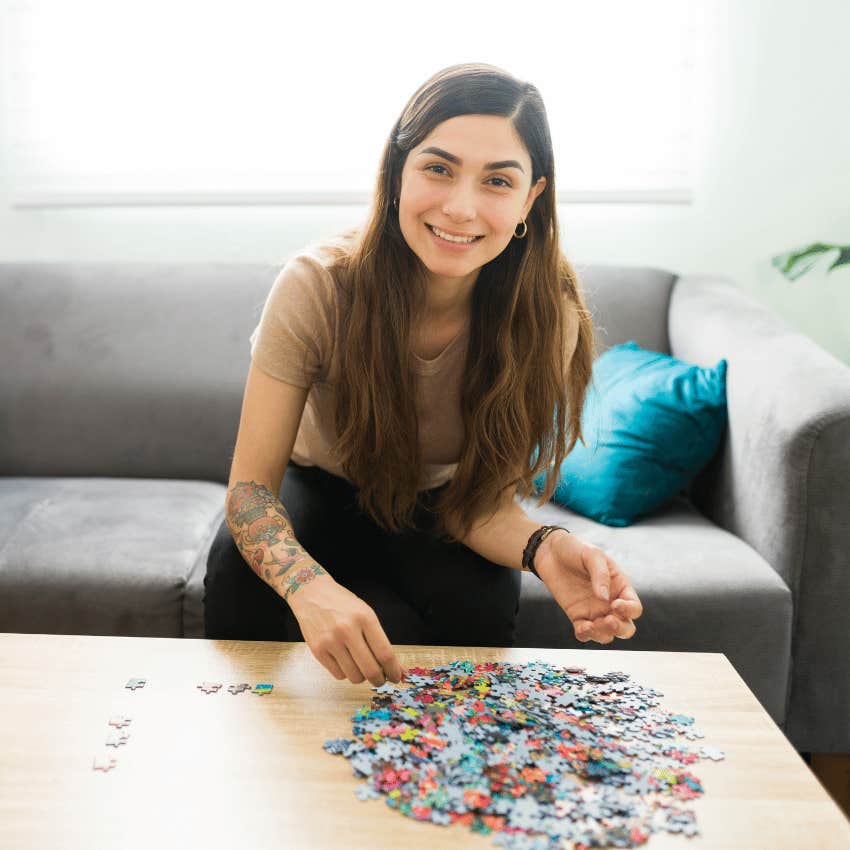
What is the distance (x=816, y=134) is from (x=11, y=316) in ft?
7.30

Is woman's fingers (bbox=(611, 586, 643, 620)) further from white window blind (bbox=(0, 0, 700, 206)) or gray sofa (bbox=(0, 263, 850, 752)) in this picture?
white window blind (bbox=(0, 0, 700, 206))

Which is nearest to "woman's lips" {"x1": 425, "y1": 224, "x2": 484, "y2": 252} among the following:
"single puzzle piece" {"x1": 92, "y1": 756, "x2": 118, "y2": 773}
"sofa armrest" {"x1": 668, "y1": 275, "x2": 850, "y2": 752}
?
"sofa armrest" {"x1": 668, "y1": 275, "x2": 850, "y2": 752}

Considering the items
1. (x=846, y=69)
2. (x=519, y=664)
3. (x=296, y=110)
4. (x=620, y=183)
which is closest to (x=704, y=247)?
(x=620, y=183)

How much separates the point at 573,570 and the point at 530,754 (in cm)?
37

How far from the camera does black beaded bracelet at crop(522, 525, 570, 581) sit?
1426mm

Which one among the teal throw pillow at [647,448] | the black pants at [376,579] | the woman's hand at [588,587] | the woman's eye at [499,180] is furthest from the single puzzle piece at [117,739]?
the teal throw pillow at [647,448]

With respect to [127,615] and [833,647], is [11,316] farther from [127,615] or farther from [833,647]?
[833,647]

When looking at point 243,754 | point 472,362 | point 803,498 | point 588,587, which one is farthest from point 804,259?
point 243,754

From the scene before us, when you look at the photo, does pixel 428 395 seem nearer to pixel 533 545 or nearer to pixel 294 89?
pixel 533 545

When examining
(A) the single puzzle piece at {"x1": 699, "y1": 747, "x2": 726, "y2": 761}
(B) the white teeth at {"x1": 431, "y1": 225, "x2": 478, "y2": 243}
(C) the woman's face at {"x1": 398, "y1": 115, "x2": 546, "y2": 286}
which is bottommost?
(A) the single puzzle piece at {"x1": 699, "y1": 747, "x2": 726, "y2": 761}

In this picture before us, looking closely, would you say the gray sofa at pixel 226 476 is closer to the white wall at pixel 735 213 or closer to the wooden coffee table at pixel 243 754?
the white wall at pixel 735 213

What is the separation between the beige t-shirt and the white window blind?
1.26 meters

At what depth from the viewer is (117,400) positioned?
2.37 meters

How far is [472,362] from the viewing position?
158 centimetres
